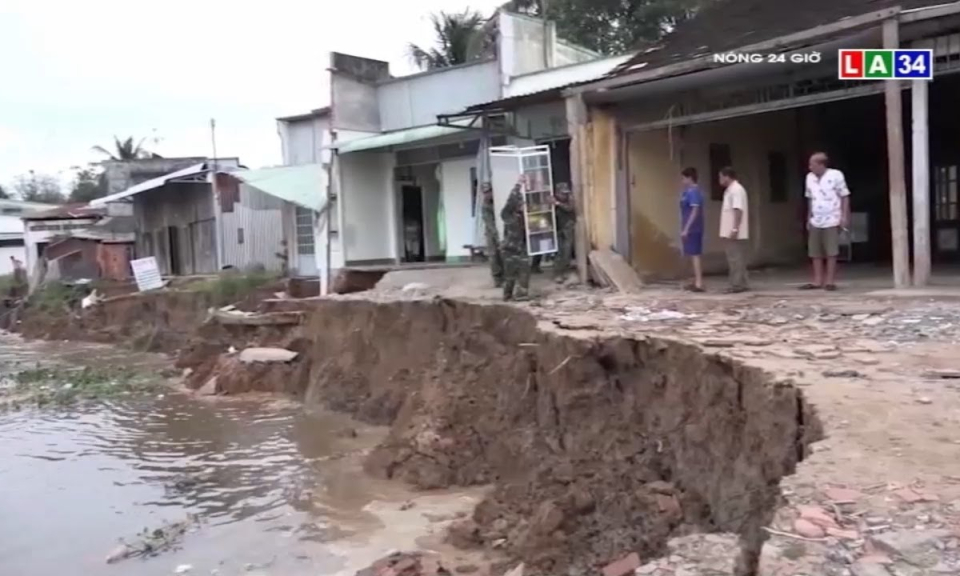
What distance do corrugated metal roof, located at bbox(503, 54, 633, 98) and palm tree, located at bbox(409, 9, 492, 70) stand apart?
23.7ft

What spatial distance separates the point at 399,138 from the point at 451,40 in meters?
7.93

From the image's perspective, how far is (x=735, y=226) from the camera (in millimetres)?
10883

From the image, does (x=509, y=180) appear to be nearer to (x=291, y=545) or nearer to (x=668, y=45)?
(x=668, y=45)

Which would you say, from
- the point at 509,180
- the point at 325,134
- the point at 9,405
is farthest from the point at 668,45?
the point at 9,405

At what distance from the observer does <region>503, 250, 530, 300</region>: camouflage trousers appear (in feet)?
39.8

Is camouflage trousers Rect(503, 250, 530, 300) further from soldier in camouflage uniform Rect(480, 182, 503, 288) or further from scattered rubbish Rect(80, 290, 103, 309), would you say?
scattered rubbish Rect(80, 290, 103, 309)

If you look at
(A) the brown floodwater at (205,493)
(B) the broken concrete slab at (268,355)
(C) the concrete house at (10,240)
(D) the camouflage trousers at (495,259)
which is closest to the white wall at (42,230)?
(C) the concrete house at (10,240)

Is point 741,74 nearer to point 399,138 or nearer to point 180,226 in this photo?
point 399,138

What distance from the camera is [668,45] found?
14.2 m

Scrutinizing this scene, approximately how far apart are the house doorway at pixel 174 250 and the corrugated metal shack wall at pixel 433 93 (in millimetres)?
11426

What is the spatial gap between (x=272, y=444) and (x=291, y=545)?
4.18 m

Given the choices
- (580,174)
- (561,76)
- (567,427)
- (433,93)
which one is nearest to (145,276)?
(433,93)

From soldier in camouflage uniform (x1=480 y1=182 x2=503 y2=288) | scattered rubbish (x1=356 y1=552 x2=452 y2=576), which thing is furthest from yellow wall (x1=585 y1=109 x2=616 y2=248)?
scattered rubbish (x1=356 y1=552 x2=452 y2=576)

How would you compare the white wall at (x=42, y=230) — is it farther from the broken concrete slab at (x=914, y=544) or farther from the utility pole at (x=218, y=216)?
the broken concrete slab at (x=914, y=544)
